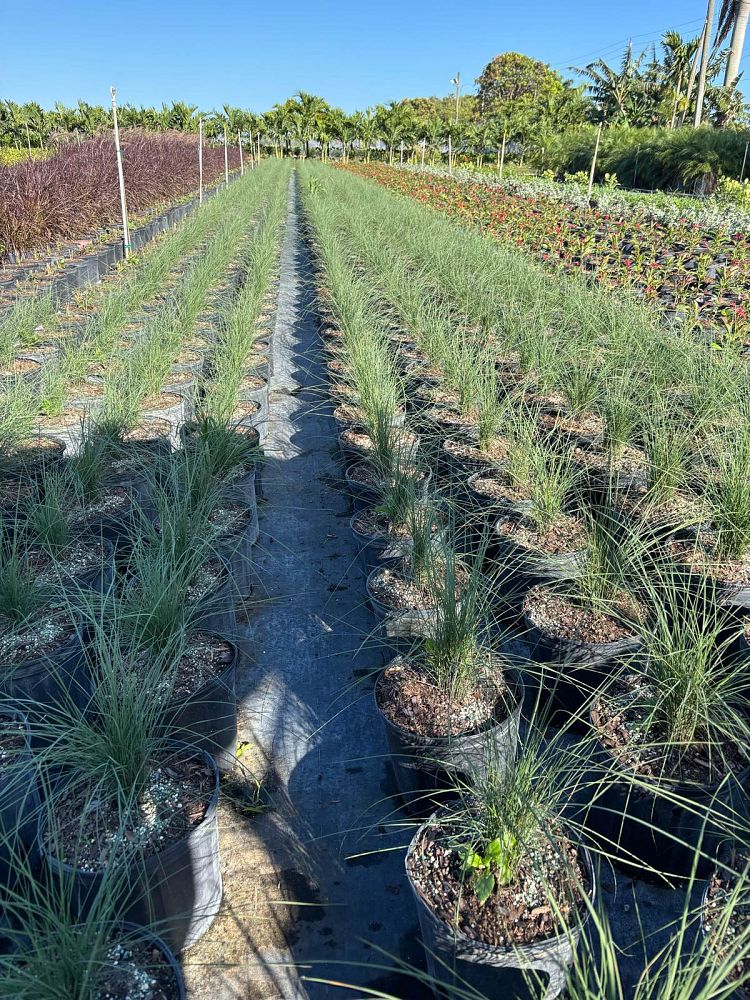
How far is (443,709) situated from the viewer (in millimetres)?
1817

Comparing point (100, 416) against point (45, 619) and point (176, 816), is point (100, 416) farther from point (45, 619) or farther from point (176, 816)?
point (176, 816)

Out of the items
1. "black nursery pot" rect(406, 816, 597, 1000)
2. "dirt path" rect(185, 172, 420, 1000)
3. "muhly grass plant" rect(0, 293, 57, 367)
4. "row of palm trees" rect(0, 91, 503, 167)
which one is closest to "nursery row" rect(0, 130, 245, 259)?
"muhly grass plant" rect(0, 293, 57, 367)

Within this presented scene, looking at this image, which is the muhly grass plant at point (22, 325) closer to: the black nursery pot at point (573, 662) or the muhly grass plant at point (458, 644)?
the muhly grass plant at point (458, 644)

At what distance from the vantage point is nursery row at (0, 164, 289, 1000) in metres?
1.32

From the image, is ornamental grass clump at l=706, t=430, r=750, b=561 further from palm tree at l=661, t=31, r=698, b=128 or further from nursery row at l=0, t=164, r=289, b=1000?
palm tree at l=661, t=31, r=698, b=128

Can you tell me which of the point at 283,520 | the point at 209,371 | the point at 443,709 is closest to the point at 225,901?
the point at 443,709

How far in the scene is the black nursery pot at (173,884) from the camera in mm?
1418

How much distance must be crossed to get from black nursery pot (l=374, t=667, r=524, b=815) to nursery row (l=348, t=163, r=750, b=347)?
2.88 m

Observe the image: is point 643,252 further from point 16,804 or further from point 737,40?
point 737,40

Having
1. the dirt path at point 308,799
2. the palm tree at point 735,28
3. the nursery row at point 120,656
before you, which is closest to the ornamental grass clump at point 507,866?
the dirt path at point 308,799

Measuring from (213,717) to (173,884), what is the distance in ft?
1.63

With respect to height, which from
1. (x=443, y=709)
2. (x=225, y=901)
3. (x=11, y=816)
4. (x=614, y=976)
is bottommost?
(x=225, y=901)

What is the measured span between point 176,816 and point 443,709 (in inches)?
27.2

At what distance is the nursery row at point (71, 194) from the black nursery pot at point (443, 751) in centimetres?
762
